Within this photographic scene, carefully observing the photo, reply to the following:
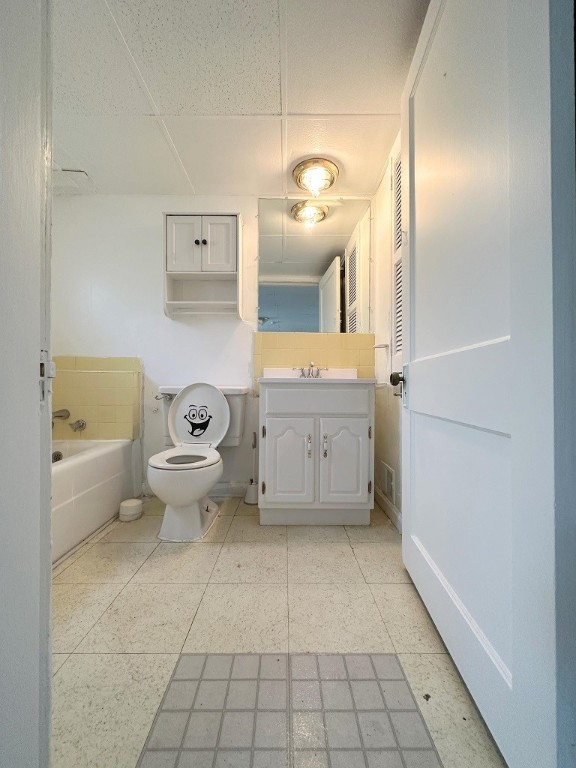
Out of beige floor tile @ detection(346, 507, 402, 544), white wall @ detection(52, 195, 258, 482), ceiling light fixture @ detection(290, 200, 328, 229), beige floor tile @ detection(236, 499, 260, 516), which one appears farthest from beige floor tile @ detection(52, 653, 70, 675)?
ceiling light fixture @ detection(290, 200, 328, 229)

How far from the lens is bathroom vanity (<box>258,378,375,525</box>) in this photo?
5.45 feet

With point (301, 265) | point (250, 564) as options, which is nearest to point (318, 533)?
point (250, 564)

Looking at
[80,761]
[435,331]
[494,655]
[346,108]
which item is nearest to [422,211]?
[435,331]

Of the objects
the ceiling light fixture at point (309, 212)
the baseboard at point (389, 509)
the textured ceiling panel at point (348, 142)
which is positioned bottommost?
the baseboard at point (389, 509)

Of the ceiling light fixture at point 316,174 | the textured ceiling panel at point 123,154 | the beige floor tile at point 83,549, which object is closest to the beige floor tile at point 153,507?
the beige floor tile at point 83,549

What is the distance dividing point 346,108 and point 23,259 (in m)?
1.62

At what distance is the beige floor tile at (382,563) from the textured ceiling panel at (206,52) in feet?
6.92

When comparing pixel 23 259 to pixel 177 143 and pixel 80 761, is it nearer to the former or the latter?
pixel 80 761

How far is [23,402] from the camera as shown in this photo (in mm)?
456

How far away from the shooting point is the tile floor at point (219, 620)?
71cm

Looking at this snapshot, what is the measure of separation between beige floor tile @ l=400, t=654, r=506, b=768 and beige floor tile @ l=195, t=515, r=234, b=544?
0.96 m

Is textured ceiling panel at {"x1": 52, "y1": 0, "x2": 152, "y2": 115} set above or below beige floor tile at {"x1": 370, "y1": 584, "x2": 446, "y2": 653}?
above

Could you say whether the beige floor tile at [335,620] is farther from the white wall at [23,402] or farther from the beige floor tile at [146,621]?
the white wall at [23,402]

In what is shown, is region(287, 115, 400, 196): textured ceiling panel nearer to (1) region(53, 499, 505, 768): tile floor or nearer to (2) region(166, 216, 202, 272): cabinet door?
(2) region(166, 216, 202, 272): cabinet door
